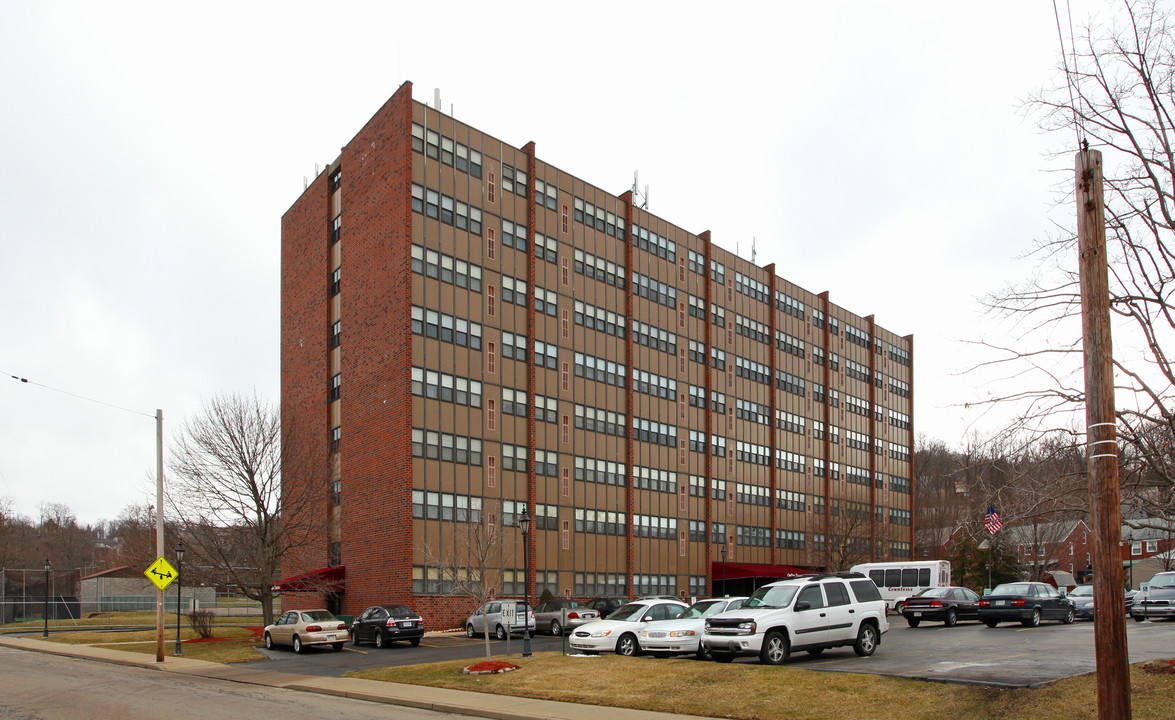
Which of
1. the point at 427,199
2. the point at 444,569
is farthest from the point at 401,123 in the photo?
the point at 444,569

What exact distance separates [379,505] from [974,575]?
49536 mm

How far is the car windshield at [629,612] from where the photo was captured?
2580cm

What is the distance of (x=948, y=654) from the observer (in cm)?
2169

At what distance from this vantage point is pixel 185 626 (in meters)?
52.7

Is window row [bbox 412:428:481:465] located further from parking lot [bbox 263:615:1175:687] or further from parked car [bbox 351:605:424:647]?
parking lot [bbox 263:615:1175:687]

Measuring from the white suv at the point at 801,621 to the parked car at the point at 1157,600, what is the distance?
15483mm

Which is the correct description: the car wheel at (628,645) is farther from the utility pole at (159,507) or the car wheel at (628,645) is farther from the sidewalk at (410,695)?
the utility pole at (159,507)

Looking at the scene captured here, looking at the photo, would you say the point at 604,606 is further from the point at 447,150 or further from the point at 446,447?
the point at 447,150

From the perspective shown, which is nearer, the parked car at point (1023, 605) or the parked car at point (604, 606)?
the parked car at point (1023, 605)

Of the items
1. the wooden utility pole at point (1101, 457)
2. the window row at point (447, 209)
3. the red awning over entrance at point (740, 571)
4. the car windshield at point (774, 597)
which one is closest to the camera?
the wooden utility pole at point (1101, 457)

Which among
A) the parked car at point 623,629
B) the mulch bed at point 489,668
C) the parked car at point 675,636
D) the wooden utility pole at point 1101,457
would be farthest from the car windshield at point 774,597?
the wooden utility pole at point 1101,457

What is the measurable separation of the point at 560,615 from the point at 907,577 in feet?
63.5

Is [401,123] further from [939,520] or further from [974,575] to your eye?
[939,520]

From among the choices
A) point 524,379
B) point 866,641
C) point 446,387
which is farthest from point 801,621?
point 524,379
